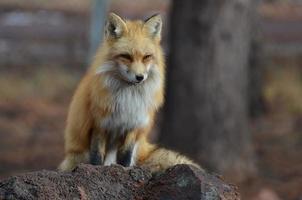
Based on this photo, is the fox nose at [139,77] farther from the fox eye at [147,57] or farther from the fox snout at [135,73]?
the fox eye at [147,57]

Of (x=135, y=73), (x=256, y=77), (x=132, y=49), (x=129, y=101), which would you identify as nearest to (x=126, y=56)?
(x=132, y=49)

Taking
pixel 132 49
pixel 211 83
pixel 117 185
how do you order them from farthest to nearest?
pixel 211 83, pixel 132 49, pixel 117 185

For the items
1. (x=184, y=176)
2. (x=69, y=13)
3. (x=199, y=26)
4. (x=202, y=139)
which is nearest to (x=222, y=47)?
(x=199, y=26)

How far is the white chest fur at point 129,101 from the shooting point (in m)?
7.26

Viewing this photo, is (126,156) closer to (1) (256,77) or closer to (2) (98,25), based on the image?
(2) (98,25)

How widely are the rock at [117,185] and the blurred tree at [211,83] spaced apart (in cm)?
Result: 699

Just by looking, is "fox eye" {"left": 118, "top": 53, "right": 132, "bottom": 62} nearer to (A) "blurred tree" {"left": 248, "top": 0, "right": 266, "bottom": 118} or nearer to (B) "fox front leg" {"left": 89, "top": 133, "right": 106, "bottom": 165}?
(B) "fox front leg" {"left": 89, "top": 133, "right": 106, "bottom": 165}

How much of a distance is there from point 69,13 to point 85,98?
2372 centimetres

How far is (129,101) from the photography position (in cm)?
728

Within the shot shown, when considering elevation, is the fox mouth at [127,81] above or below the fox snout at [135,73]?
below

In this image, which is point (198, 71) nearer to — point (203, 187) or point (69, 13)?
point (203, 187)

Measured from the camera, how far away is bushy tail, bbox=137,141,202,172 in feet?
22.9

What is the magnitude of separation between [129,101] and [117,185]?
4.76ft

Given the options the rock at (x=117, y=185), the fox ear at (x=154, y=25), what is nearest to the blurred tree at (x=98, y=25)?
the fox ear at (x=154, y=25)
